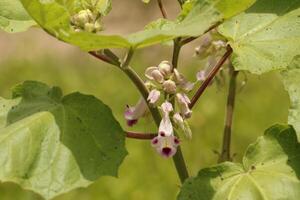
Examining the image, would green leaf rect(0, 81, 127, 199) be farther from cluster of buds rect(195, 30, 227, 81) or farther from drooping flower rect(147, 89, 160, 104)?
cluster of buds rect(195, 30, 227, 81)

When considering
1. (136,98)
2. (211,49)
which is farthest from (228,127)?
(136,98)

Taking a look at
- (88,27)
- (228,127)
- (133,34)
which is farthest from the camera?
(228,127)

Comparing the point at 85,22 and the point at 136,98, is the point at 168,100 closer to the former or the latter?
the point at 85,22

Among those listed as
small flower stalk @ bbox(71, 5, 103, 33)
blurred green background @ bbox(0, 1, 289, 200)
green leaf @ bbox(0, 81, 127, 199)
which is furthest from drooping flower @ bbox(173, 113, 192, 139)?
blurred green background @ bbox(0, 1, 289, 200)

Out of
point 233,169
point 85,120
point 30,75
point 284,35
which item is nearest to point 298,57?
point 284,35

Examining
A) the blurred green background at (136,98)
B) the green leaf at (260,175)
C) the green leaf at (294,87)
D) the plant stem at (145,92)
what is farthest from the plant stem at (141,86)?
the blurred green background at (136,98)

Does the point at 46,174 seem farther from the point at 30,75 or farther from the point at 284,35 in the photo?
the point at 30,75

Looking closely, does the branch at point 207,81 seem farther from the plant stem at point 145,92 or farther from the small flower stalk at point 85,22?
the small flower stalk at point 85,22
